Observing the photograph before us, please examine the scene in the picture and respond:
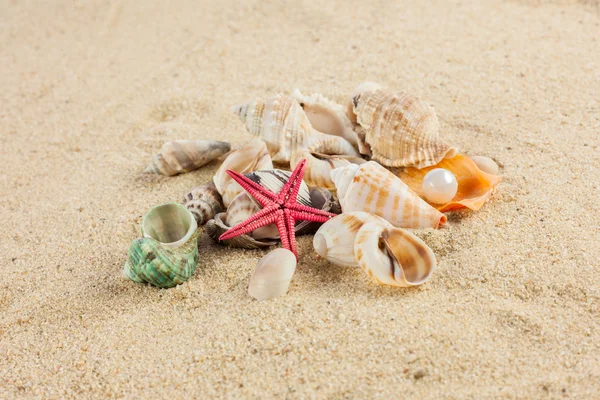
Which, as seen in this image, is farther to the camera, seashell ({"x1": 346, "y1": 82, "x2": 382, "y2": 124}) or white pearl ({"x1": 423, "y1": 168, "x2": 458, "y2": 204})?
seashell ({"x1": 346, "y1": 82, "x2": 382, "y2": 124})

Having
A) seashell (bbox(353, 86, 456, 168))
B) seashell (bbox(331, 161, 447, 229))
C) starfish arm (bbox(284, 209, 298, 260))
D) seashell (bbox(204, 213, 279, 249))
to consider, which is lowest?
seashell (bbox(204, 213, 279, 249))

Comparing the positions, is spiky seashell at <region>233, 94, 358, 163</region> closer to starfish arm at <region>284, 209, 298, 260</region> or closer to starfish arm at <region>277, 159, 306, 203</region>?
starfish arm at <region>277, 159, 306, 203</region>

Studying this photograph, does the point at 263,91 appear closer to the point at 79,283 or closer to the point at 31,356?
the point at 79,283

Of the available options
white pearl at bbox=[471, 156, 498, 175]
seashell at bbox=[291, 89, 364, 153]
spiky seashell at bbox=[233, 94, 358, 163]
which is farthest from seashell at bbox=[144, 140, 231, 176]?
white pearl at bbox=[471, 156, 498, 175]

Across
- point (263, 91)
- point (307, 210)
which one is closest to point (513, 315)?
point (307, 210)

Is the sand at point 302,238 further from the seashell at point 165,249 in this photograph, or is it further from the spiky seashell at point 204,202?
the spiky seashell at point 204,202

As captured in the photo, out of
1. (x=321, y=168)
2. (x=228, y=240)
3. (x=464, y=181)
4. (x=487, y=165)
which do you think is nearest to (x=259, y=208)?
(x=228, y=240)

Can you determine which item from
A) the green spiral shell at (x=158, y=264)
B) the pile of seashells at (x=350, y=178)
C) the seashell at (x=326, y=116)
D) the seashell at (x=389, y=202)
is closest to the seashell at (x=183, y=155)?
the pile of seashells at (x=350, y=178)
